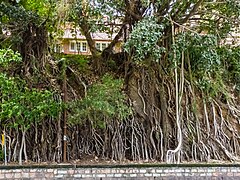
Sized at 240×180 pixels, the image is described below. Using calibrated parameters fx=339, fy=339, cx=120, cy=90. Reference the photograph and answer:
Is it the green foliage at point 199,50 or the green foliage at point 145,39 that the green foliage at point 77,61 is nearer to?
the green foliage at point 145,39

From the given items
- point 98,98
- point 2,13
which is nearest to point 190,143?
point 98,98

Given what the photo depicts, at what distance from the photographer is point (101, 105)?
5305 millimetres

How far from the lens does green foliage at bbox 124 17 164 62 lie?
201 inches

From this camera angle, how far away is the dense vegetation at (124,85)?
5.50 meters

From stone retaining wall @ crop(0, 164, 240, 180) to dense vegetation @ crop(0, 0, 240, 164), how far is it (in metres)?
0.88

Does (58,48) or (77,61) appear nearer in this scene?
(77,61)

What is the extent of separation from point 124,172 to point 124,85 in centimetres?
218

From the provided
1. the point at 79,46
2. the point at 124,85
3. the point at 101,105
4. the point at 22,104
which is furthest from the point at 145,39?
the point at 79,46

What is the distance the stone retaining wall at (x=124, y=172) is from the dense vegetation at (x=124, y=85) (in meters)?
0.88

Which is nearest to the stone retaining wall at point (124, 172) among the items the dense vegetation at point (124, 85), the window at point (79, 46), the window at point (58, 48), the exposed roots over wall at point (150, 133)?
the dense vegetation at point (124, 85)

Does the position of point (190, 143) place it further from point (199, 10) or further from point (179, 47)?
point (199, 10)

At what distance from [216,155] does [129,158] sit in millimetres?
1662

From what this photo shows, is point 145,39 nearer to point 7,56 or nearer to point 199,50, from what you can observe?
point 199,50

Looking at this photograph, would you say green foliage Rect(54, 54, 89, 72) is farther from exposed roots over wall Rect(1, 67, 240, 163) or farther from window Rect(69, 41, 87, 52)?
exposed roots over wall Rect(1, 67, 240, 163)
